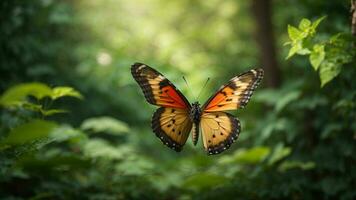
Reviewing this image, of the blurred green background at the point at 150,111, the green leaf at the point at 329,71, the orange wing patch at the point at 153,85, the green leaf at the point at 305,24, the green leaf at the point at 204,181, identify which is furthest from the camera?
the green leaf at the point at 204,181

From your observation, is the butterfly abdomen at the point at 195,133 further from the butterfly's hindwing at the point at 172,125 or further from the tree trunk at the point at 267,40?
the tree trunk at the point at 267,40

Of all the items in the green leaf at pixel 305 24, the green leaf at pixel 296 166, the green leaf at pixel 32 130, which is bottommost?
the green leaf at pixel 32 130

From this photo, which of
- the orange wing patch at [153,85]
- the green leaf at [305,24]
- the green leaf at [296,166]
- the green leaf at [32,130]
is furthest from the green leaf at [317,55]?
the green leaf at [32,130]

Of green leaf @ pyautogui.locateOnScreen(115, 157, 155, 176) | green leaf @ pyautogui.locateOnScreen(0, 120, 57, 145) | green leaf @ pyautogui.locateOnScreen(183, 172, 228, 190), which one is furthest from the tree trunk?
green leaf @ pyautogui.locateOnScreen(0, 120, 57, 145)

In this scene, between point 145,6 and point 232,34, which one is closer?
point 232,34

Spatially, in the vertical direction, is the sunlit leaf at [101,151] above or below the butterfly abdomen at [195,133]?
above

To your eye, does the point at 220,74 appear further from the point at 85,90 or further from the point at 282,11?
the point at 85,90

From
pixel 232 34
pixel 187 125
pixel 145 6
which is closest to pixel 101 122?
pixel 187 125

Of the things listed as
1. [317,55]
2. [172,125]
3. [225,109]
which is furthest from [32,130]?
[317,55]
